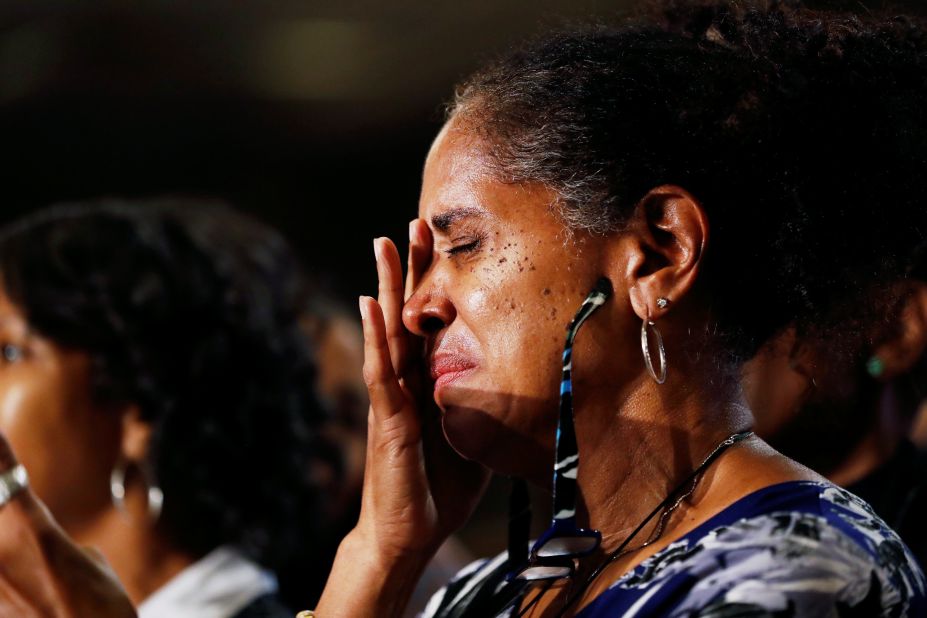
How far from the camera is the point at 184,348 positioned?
2.33 meters

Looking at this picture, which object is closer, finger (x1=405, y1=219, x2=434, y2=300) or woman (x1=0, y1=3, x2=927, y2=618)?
woman (x1=0, y1=3, x2=927, y2=618)

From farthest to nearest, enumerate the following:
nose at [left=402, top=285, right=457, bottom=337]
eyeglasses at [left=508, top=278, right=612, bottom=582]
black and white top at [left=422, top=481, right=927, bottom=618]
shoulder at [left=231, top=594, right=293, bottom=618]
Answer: shoulder at [left=231, top=594, right=293, bottom=618], nose at [left=402, top=285, right=457, bottom=337], eyeglasses at [left=508, top=278, right=612, bottom=582], black and white top at [left=422, top=481, right=927, bottom=618]

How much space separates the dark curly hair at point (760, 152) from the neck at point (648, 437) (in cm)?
7

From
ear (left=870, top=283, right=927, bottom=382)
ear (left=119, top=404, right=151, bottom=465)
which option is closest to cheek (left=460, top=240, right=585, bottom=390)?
ear (left=870, top=283, right=927, bottom=382)

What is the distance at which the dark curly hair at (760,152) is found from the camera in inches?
54.5

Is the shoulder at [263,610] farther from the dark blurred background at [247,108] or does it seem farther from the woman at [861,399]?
the dark blurred background at [247,108]

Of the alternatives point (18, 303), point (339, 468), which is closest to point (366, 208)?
point (339, 468)

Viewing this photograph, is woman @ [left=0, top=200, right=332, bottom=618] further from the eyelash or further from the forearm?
the eyelash

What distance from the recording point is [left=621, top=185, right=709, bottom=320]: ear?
137 cm

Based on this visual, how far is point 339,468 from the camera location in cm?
278

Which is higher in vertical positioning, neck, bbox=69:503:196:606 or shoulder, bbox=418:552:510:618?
neck, bbox=69:503:196:606

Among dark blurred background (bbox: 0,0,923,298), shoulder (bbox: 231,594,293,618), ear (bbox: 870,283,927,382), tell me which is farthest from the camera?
dark blurred background (bbox: 0,0,923,298)

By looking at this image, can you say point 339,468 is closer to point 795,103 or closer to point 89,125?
point 795,103

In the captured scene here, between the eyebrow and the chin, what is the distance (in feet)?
0.73
